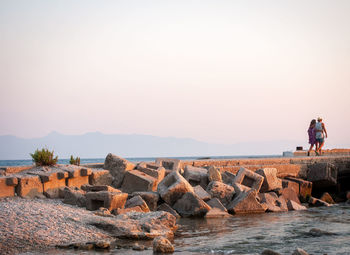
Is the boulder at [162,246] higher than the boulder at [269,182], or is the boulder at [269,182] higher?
the boulder at [269,182]

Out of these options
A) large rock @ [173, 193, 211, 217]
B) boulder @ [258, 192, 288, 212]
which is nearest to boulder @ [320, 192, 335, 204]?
boulder @ [258, 192, 288, 212]

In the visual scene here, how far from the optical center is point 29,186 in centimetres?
1039

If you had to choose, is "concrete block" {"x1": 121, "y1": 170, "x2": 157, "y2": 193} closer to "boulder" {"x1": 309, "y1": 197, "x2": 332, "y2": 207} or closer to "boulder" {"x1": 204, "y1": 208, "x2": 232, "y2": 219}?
"boulder" {"x1": 204, "y1": 208, "x2": 232, "y2": 219}

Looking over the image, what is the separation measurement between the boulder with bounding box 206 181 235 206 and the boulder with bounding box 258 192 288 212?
94 cm

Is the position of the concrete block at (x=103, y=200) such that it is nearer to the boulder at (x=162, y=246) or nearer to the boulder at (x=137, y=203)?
the boulder at (x=137, y=203)

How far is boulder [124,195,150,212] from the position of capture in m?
10.2

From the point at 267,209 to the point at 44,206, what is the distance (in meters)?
5.98

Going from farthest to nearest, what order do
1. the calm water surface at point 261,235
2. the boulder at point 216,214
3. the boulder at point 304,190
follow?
the boulder at point 304,190 → the boulder at point 216,214 → the calm water surface at point 261,235

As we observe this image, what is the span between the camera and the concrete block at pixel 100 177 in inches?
476

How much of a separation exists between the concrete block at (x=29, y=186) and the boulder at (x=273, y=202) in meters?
5.87

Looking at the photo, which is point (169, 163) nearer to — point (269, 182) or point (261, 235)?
point (269, 182)

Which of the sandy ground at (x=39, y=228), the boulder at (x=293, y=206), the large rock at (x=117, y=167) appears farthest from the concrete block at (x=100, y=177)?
the boulder at (x=293, y=206)

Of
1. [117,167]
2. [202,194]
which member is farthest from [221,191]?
[117,167]

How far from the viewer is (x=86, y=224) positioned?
Answer: 8133 millimetres
